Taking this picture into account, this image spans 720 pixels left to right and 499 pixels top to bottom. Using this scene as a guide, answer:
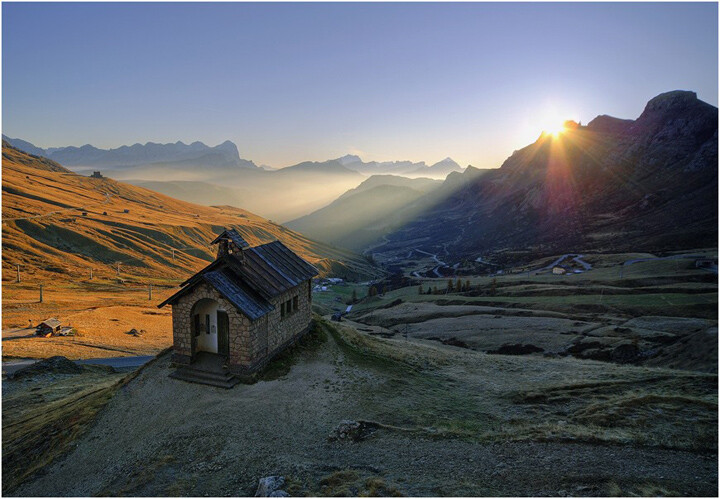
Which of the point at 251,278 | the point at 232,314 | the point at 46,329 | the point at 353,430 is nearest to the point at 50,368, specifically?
the point at 46,329

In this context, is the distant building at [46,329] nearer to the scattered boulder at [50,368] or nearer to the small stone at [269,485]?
the scattered boulder at [50,368]

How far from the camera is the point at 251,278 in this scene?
97.8 feet

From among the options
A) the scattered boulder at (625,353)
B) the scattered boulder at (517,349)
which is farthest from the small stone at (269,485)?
the scattered boulder at (517,349)

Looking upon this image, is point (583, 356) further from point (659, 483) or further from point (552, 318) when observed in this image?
point (659, 483)

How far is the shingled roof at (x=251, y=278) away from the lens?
27859 millimetres

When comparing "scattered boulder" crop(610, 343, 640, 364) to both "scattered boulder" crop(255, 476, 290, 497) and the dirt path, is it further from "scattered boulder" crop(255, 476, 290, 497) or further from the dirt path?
"scattered boulder" crop(255, 476, 290, 497)

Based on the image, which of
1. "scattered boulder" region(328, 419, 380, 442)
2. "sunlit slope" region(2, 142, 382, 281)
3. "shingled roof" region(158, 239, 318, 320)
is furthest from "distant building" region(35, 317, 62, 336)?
"sunlit slope" region(2, 142, 382, 281)

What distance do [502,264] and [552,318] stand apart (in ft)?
343

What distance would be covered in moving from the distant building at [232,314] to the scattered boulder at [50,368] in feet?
65.5

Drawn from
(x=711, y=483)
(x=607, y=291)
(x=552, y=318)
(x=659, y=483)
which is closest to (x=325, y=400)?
(x=659, y=483)

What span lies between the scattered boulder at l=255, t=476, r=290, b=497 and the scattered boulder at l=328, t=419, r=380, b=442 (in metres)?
4.54

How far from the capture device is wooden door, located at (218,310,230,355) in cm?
2883

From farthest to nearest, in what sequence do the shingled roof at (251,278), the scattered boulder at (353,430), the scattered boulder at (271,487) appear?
the shingled roof at (251,278), the scattered boulder at (353,430), the scattered boulder at (271,487)

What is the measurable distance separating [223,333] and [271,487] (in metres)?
14.4
